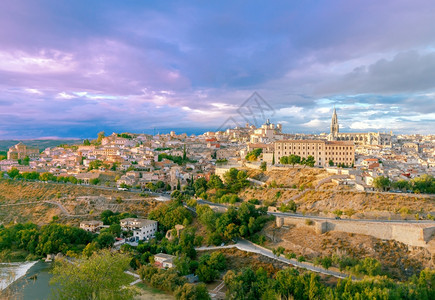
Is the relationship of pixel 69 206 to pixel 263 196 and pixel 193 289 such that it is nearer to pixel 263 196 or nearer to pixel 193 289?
pixel 263 196

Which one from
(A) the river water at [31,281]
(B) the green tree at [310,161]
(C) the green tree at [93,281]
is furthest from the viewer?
(B) the green tree at [310,161]

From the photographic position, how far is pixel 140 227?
26.3 metres

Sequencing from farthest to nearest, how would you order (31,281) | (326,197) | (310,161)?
(310,161) → (326,197) → (31,281)

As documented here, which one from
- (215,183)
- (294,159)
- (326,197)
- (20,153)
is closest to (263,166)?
(294,159)

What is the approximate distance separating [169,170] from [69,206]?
13.1 metres

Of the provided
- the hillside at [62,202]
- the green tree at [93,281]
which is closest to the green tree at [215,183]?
the hillside at [62,202]

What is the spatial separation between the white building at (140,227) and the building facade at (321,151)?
665 inches

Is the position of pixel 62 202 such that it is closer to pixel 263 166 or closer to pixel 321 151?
pixel 263 166

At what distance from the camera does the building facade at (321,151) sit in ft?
→ 118

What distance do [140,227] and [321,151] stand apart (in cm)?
2176

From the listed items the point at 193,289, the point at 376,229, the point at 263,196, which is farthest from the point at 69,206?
the point at 376,229

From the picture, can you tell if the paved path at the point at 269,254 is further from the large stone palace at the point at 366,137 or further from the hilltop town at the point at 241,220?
the large stone palace at the point at 366,137

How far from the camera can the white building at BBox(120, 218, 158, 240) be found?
86.0 ft

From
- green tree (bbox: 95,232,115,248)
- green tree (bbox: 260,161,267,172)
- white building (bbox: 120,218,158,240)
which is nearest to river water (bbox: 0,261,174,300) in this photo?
green tree (bbox: 95,232,115,248)
